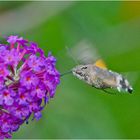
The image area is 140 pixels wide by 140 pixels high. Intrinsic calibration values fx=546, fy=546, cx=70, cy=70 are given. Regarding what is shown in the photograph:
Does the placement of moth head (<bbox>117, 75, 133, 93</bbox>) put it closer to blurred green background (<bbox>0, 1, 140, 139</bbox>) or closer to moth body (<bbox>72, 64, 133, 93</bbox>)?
moth body (<bbox>72, 64, 133, 93</bbox>)

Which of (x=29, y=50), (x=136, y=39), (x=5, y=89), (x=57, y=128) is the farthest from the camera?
(x=136, y=39)

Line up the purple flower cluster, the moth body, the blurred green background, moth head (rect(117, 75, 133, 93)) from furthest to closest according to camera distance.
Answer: the blurred green background, the moth body, moth head (rect(117, 75, 133, 93)), the purple flower cluster

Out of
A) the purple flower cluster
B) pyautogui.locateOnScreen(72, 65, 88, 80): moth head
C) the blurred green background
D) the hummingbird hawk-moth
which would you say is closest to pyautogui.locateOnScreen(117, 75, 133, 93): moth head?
the hummingbird hawk-moth

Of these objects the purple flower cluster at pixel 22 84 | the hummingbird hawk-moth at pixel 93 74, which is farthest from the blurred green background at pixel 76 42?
the purple flower cluster at pixel 22 84

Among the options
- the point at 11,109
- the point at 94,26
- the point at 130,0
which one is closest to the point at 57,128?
the point at 94,26

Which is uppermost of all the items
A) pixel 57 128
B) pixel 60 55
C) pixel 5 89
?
pixel 5 89

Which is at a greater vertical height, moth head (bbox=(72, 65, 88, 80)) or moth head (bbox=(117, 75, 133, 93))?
moth head (bbox=(72, 65, 88, 80))

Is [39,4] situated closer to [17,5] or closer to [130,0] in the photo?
[17,5]
